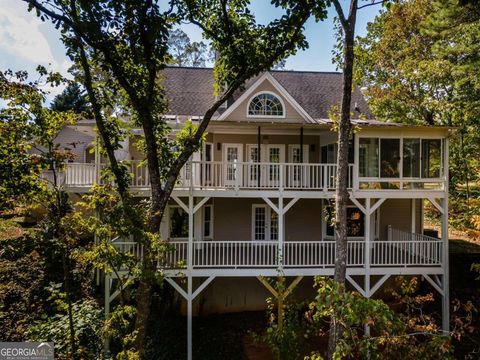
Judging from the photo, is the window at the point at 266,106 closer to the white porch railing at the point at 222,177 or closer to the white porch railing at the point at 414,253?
the white porch railing at the point at 222,177

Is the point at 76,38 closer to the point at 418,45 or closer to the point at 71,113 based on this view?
the point at 71,113

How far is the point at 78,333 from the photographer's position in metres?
9.22

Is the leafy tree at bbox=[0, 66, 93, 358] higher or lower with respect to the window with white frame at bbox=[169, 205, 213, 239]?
higher

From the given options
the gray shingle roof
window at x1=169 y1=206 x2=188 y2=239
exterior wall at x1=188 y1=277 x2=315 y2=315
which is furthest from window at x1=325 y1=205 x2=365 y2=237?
window at x1=169 y1=206 x2=188 y2=239

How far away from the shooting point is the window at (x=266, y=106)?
14805 millimetres

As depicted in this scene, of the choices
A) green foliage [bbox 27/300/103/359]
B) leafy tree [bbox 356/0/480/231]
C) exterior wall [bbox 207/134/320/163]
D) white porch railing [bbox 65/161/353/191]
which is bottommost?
green foliage [bbox 27/300/103/359]

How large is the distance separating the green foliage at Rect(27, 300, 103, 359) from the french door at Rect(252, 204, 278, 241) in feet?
24.0

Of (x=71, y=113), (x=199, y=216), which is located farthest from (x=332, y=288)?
(x=199, y=216)

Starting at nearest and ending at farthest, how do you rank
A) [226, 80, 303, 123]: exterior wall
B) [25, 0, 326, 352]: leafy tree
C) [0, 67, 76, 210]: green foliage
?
1. [0, 67, 76, 210]: green foliage
2. [25, 0, 326, 352]: leafy tree
3. [226, 80, 303, 123]: exterior wall

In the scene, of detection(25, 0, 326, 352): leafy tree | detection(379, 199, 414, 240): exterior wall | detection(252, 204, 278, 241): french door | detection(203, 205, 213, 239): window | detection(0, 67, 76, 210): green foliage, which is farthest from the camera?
detection(379, 199, 414, 240): exterior wall

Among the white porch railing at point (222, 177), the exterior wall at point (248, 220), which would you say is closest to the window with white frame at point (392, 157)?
the white porch railing at point (222, 177)

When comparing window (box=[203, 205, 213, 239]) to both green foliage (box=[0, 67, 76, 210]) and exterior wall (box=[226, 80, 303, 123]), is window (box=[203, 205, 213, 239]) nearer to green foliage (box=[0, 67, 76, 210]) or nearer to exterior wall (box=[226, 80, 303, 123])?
exterior wall (box=[226, 80, 303, 123])

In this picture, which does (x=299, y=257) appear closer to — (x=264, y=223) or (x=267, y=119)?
(x=264, y=223)

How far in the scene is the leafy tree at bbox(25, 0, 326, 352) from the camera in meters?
8.04
